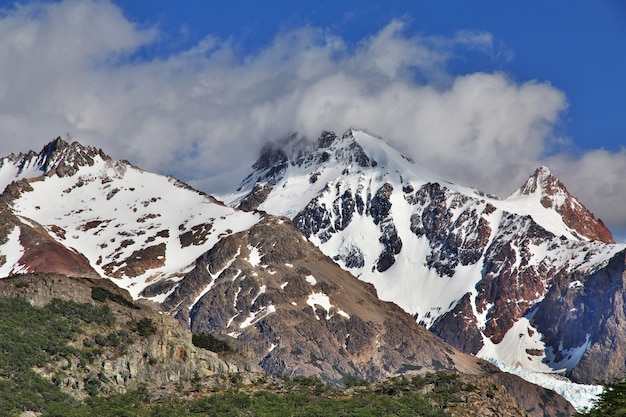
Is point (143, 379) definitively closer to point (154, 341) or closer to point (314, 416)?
point (154, 341)

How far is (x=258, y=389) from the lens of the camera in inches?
6432

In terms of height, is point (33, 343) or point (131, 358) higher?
point (131, 358)

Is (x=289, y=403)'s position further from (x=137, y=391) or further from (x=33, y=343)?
(x=33, y=343)

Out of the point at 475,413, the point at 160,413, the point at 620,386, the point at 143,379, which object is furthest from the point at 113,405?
the point at 620,386

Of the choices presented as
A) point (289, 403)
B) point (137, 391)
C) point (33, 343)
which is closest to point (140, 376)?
point (137, 391)

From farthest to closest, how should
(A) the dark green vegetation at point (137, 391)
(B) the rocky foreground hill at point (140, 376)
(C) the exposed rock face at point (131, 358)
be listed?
(C) the exposed rock face at point (131, 358)
(B) the rocky foreground hill at point (140, 376)
(A) the dark green vegetation at point (137, 391)

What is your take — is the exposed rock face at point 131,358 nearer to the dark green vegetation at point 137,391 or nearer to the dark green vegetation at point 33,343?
the dark green vegetation at point 137,391

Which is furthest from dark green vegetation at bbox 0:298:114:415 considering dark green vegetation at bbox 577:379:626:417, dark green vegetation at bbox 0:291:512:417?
Answer: dark green vegetation at bbox 577:379:626:417

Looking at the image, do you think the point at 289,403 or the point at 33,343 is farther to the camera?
the point at 33,343

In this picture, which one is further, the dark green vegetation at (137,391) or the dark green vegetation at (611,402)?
the dark green vegetation at (137,391)

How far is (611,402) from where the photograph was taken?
140125 mm

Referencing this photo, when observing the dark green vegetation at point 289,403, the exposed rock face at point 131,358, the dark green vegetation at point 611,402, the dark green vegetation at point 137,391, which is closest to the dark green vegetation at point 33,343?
the dark green vegetation at point 137,391

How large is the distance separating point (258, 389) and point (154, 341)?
763 inches

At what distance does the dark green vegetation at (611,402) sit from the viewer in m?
137
